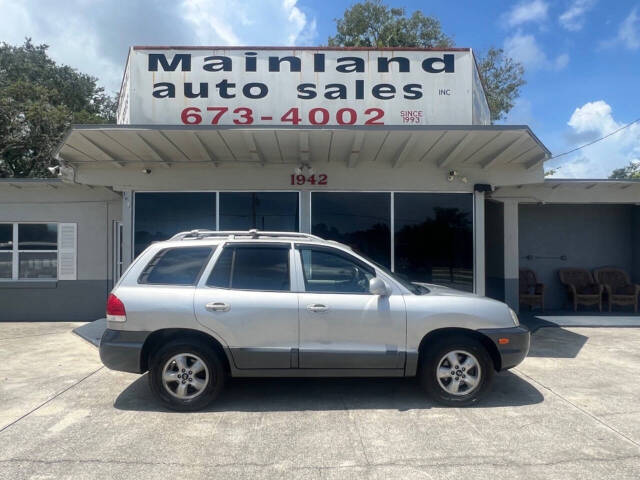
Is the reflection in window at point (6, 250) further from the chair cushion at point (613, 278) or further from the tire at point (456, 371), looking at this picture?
the chair cushion at point (613, 278)

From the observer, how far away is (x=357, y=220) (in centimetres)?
921

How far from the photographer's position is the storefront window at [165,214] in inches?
364

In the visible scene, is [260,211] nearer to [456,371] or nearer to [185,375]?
[185,375]

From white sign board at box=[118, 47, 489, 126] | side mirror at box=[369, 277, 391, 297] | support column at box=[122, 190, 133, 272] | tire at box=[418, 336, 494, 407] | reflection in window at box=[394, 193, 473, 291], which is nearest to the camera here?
side mirror at box=[369, 277, 391, 297]

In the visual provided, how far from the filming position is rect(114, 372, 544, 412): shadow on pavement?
17.1ft

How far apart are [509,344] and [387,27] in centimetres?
2740

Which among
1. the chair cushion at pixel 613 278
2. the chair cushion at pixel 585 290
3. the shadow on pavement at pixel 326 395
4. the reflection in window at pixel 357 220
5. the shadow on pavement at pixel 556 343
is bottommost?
the shadow on pavement at pixel 326 395

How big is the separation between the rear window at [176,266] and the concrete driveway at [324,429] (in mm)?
1384

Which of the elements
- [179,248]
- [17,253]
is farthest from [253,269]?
[17,253]

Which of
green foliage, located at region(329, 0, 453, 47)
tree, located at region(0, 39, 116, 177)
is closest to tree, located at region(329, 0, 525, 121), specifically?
green foliage, located at region(329, 0, 453, 47)

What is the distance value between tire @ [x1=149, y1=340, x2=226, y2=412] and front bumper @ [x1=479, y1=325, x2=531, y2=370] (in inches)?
113

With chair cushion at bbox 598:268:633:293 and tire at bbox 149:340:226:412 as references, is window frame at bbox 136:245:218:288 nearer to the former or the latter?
tire at bbox 149:340:226:412

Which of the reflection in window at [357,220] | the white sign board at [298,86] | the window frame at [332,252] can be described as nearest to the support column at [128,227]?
the white sign board at [298,86]

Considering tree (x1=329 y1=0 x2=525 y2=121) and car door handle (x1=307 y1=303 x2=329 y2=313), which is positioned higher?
tree (x1=329 y1=0 x2=525 y2=121)
